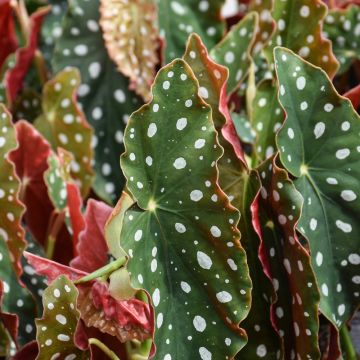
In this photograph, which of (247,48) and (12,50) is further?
(12,50)

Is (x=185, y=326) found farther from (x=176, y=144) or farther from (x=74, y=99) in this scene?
(x=74, y=99)

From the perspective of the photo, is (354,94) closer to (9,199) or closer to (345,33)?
(345,33)

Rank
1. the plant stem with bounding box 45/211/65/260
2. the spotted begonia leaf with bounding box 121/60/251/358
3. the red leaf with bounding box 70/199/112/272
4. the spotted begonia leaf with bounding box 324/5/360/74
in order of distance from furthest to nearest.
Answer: the spotted begonia leaf with bounding box 324/5/360/74
the plant stem with bounding box 45/211/65/260
the red leaf with bounding box 70/199/112/272
the spotted begonia leaf with bounding box 121/60/251/358

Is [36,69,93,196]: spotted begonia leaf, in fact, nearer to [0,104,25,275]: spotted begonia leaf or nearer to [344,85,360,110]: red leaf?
[0,104,25,275]: spotted begonia leaf

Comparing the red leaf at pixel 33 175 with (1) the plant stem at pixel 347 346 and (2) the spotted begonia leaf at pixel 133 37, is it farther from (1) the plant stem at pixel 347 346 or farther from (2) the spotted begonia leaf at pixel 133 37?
(1) the plant stem at pixel 347 346

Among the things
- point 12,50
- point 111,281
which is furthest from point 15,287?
point 12,50

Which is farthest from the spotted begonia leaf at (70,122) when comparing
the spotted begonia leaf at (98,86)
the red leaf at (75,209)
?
the red leaf at (75,209)

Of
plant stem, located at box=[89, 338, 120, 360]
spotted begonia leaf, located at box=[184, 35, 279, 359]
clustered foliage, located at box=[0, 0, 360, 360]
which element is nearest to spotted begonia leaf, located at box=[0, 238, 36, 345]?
clustered foliage, located at box=[0, 0, 360, 360]
